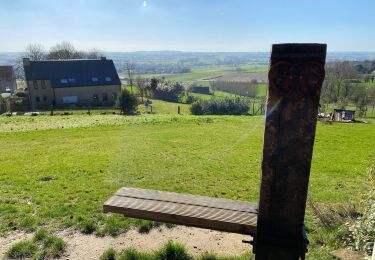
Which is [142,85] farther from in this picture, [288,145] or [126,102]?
[288,145]

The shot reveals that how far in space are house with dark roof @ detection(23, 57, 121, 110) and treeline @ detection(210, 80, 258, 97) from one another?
28316 millimetres

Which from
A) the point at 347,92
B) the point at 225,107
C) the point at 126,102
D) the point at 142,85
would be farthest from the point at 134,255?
the point at 142,85

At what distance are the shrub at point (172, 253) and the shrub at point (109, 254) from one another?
63cm

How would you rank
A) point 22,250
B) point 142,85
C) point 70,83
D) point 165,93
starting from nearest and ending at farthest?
1. point 22,250
2. point 70,83
3. point 142,85
4. point 165,93

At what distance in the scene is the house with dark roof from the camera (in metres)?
41.7

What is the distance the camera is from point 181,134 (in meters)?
17.9

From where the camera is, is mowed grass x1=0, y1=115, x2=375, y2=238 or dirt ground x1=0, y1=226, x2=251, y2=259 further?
mowed grass x1=0, y1=115, x2=375, y2=238

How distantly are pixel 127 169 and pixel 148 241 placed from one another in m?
5.47

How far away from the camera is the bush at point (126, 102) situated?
32.4 meters

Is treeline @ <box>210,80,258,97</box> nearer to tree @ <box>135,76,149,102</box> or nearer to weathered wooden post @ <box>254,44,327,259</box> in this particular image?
tree @ <box>135,76,149,102</box>

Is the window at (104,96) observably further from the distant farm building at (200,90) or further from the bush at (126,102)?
the distant farm building at (200,90)

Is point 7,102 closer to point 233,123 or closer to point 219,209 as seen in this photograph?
point 233,123

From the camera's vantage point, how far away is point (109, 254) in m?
4.25

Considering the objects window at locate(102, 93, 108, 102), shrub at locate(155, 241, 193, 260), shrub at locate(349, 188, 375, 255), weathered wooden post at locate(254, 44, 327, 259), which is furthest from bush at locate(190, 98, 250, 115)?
weathered wooden post at locate(254, 44, 327, 259)
